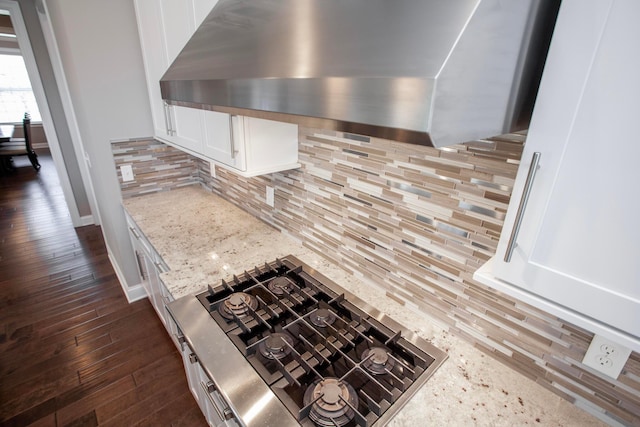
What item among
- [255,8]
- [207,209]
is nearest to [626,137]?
[255,8]

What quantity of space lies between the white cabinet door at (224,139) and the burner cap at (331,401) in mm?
928

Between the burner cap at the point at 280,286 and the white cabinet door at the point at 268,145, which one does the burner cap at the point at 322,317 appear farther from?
the white cabinet door at the point at 268,145

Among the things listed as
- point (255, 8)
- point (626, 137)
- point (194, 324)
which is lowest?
point (194, 324)

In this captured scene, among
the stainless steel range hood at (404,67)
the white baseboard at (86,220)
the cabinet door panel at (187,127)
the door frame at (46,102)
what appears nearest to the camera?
the stainless steel range hood at (404,67)

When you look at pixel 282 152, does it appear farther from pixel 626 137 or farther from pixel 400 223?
pixel 626 137

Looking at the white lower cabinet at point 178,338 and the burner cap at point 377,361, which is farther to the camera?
the white lower cabinet at point 178,338

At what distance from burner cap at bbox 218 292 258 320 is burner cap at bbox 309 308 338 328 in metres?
0.23

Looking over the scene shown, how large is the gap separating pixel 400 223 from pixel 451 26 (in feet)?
2.54

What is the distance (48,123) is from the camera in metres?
3.48

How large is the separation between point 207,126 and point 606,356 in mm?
1674

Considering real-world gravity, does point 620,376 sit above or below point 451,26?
below

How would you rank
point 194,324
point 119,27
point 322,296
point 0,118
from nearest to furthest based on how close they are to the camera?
point 194,324
point 322,296
point 119,27
point 0,118

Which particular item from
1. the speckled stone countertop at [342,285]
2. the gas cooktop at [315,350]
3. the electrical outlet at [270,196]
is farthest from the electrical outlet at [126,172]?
the gas cooktop at [315,350]

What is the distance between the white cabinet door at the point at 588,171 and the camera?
18.1 inches
